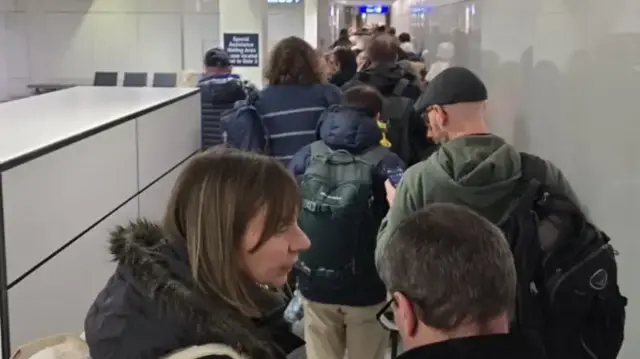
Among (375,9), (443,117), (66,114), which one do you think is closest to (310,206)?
(443,117)

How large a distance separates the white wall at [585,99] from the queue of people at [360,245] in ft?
0.63

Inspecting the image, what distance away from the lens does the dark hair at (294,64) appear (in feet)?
13.2

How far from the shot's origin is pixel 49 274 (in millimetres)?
2678

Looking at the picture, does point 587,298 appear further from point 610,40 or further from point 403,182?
point 610,40

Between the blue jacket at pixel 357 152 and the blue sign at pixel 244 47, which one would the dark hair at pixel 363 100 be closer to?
the blue jacket at pixel 357 152

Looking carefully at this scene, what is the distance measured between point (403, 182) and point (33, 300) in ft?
4.03

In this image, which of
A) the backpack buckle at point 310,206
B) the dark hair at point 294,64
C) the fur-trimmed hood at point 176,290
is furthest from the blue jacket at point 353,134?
the fur-trimmed hood at point 176,290

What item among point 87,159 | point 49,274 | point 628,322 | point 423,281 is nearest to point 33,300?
point 49,274

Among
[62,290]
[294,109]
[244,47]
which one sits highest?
[244,47]

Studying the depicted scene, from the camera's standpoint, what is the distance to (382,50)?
4785mm

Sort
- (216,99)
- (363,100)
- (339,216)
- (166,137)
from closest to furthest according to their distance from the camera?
(339,216) → (363,100) → (166,137) → (216,99)

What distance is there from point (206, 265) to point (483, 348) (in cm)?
46

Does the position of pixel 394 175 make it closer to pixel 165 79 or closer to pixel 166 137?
pixel 166 137

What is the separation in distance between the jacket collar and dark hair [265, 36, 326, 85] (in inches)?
113
